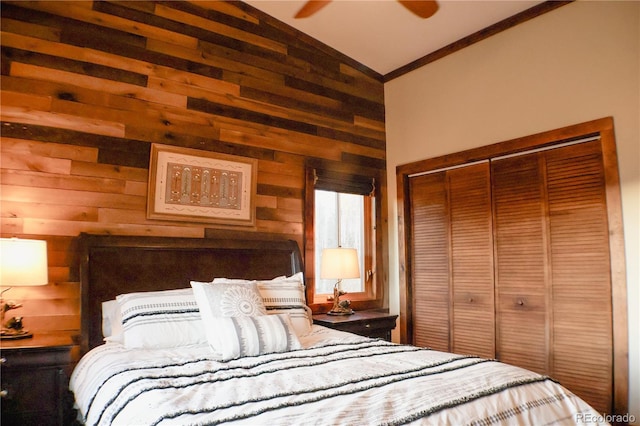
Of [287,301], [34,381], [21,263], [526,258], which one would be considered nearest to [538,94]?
[526,258]

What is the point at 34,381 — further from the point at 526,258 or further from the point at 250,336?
the point at 526,258

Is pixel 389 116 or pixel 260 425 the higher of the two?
pixel 389 116

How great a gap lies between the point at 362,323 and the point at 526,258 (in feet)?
4.48

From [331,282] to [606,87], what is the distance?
103 inches

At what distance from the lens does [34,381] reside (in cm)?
230

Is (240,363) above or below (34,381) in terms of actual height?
above

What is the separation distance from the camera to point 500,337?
3523 millimetres

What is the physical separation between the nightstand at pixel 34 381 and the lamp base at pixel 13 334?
0.04 metres

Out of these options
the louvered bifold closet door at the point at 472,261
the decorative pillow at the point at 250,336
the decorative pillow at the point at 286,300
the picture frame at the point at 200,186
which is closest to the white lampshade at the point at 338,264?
the decorative pillow at the point at 286,300

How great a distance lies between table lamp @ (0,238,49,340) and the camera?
2354mm

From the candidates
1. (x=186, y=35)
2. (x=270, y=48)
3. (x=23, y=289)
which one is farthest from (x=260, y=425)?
(x=270, y=48)

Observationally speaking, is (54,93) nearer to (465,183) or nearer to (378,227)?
(378,227)

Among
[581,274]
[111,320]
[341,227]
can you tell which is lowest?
[111,320]

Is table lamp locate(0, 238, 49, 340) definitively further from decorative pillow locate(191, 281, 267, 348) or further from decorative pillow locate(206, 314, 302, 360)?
decorative pillow locate(206, 314, 302, 360)
